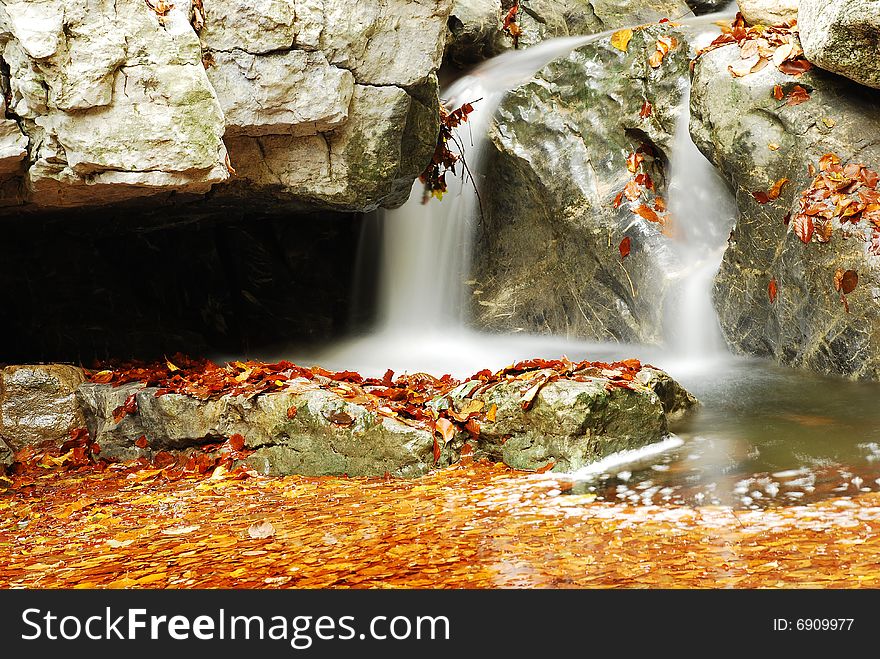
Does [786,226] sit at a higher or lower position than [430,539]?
higher

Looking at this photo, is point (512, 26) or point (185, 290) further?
point (512, 26)

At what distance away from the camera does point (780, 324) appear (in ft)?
20.0

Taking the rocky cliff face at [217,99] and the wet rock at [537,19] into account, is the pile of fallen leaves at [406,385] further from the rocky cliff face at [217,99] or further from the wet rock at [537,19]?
the wet rock at [537,19]

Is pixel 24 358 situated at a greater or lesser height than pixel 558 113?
lesser

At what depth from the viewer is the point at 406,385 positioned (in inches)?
207

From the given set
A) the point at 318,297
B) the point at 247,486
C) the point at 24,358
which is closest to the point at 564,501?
the point at 247,486

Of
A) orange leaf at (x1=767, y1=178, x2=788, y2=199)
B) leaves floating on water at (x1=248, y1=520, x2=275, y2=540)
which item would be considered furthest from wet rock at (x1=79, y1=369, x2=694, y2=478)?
orange leaf at (x1=767, y1=178, x2=788, y2=199)

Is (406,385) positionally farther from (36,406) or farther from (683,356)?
(683,356)

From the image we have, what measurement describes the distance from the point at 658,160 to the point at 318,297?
369 centimetres

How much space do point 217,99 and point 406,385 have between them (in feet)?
6.79

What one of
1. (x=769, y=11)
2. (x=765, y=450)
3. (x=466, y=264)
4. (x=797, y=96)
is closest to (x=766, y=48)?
(x=797, y=96)

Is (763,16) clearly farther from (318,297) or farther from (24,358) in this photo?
(24,358)

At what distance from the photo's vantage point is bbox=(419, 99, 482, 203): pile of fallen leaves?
7.47 meters

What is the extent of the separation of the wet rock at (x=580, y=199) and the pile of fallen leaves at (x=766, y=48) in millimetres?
855
